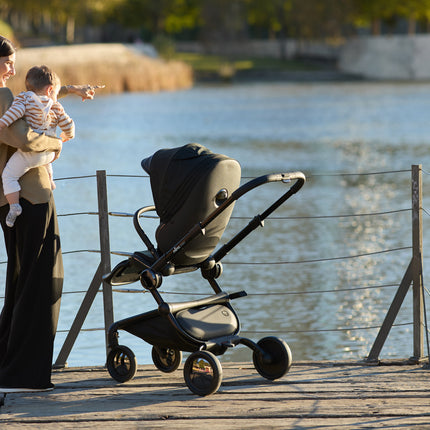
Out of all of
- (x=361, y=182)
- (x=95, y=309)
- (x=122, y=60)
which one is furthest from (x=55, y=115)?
(x=122, y=60)

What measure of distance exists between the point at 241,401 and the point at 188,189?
3.11ft

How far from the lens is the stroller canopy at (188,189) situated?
416cm

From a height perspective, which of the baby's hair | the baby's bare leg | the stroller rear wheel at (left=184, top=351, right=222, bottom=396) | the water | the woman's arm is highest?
the baby's hair

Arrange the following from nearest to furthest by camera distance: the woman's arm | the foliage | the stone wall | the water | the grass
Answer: the woman's arm, the water, the grass, the stone wall, the foliage

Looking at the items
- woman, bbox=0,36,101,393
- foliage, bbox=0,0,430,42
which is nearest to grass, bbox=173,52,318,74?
foliage, bbox=0,0,430,42

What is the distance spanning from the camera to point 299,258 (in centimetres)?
990

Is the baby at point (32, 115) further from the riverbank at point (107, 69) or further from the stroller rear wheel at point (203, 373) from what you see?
the riverbank at point (107, 69)

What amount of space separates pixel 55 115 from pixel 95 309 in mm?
4002

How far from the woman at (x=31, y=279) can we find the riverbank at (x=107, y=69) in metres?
29.8

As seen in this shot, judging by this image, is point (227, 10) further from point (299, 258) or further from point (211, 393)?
point (211, 393)

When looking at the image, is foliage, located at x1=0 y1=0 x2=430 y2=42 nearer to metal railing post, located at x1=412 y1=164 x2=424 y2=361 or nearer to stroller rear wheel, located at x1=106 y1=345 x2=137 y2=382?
metal railing post, located at x1=412 y1=164 x2=424 y2=361

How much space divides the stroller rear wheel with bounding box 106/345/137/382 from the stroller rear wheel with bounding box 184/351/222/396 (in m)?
0.34

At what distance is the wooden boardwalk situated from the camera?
12.4ft

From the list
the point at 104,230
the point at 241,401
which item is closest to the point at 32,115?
the point at 104,230
